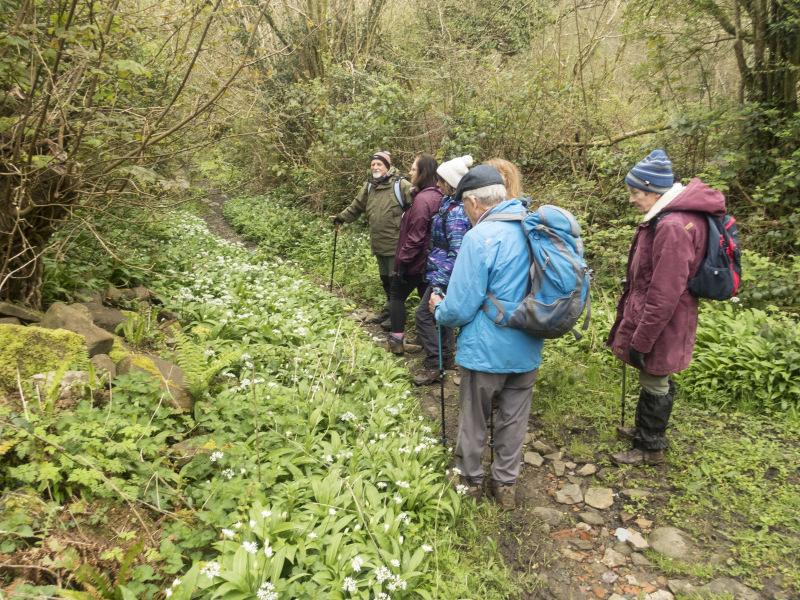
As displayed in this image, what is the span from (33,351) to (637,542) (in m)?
4.54

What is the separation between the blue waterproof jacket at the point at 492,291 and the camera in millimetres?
3164

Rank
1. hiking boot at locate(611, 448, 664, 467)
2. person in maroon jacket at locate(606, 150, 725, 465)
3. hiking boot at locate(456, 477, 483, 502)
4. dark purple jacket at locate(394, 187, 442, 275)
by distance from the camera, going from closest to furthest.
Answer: person in maroon jacket at locate(606, 150, 725, 465) < hiking boot at locate(456, 477, 483, 502) < hiking boot at locate(611, 448, 664, 467) < dark purple jacket at locate(394, 187, 442, 275)

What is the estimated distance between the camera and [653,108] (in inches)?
366

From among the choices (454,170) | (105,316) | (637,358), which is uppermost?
(454,170)

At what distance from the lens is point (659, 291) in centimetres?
343

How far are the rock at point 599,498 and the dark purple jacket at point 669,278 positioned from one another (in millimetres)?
1019

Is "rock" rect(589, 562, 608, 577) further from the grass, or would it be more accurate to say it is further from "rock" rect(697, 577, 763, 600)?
"rock" rect(697, 577, 763, 600)

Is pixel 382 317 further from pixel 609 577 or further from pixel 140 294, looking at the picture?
pixel 609 577

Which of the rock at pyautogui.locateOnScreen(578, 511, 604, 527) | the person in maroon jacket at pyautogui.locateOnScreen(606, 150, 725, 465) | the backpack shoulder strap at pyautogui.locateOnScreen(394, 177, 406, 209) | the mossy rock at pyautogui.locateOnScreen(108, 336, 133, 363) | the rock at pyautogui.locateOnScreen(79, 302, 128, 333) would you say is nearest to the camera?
the person in maroon jacket at pyautogui.locateOnScreen(606, 150, 725, 465)

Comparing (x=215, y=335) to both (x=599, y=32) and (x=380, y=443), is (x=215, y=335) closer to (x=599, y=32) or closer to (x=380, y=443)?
(x=380, y=443)

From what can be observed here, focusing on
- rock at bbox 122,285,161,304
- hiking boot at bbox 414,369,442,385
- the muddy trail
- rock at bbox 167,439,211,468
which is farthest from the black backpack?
rock at bbox 122,285,161,304

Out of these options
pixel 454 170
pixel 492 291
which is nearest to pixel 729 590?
pixel 492 291

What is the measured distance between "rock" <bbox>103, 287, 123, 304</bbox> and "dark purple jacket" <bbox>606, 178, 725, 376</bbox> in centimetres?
544

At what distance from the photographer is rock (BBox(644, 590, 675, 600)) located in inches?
112
